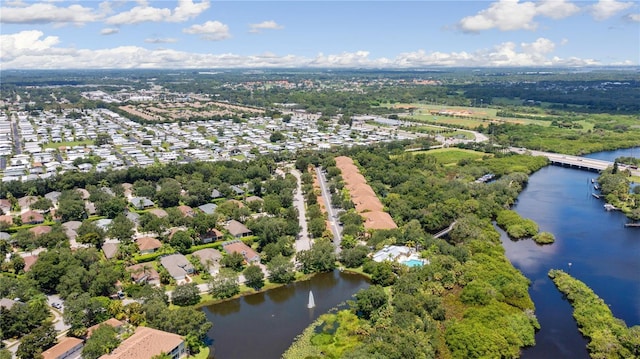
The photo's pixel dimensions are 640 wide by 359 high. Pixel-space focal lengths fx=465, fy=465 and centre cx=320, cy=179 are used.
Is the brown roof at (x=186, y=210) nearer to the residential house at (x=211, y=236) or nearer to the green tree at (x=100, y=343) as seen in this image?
the residential house at (x=211, y=236)

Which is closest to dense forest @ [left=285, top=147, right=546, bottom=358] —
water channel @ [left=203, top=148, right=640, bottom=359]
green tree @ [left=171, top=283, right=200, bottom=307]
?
water channel @ [left=203, top=148, right=640, bottom=359]

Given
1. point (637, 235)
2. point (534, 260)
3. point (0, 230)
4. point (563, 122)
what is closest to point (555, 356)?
point (534, 260)

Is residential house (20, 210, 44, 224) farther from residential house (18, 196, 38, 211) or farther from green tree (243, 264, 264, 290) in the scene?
green tree (243, 264, 264, 290)

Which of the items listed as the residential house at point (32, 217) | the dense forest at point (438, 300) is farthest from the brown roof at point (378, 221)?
the residential house at point (32, 217)

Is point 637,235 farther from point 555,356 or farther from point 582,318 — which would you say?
point 555,356

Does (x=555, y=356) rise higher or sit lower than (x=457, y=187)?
lower

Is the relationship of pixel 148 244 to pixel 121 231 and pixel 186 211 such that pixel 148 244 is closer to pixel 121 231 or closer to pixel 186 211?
pixel 121 231
